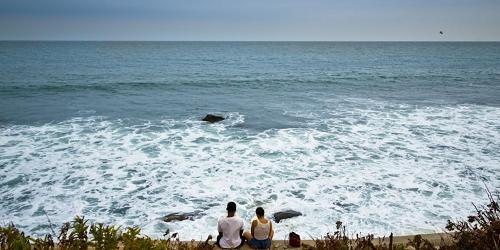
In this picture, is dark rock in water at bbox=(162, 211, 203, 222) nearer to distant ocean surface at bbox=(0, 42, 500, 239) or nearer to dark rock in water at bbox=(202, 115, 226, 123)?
distant ocean surface at bbox=(0, 42, 500, 239)

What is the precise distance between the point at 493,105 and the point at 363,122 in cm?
1163

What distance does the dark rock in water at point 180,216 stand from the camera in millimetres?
9281

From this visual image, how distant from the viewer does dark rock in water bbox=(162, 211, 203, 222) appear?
9.28 m

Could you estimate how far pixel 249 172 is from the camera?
1236 centimetres

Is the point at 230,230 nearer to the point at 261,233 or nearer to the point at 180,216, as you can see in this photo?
the point at 261,233

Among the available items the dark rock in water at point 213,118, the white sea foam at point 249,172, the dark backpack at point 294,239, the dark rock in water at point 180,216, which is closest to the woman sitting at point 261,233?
the dark backpack at point 294,239

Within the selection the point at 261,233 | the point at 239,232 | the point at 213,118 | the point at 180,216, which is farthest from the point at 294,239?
the point at 213,118

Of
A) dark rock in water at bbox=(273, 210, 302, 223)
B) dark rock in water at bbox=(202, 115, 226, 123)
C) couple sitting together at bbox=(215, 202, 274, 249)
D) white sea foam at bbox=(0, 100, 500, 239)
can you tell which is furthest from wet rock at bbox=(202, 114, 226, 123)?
couple sitting together at bbox=(215, 202, 274, 249)

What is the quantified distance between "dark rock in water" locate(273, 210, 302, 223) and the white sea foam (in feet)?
0.68

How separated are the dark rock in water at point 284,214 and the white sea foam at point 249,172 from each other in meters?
0.21

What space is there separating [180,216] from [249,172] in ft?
11.7

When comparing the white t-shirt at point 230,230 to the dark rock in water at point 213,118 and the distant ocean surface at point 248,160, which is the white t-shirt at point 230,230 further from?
the dark rock in water at point 213,118

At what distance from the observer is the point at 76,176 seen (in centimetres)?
1201

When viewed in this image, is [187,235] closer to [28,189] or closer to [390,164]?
[28,189]
